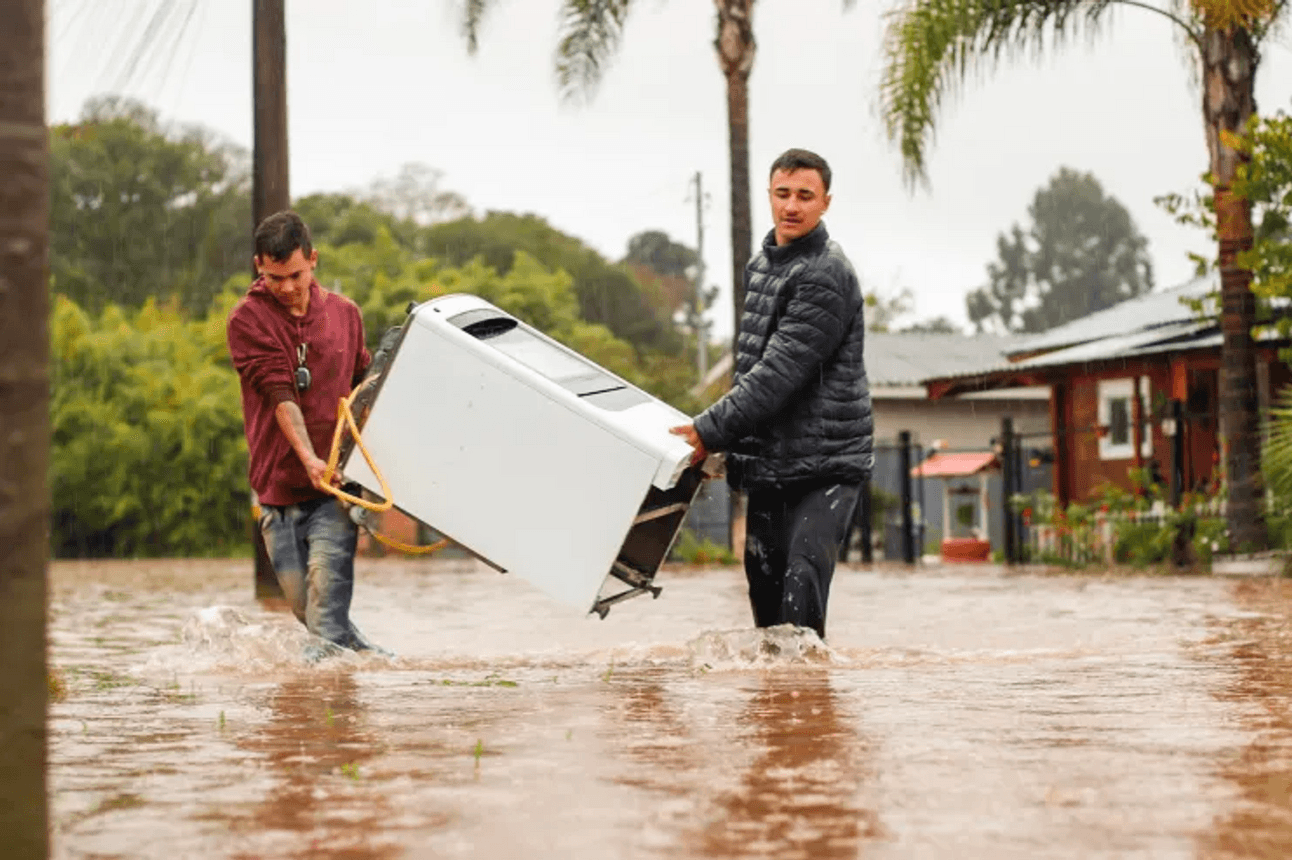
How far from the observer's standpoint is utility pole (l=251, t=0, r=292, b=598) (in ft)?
54.3

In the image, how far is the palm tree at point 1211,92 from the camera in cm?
1927

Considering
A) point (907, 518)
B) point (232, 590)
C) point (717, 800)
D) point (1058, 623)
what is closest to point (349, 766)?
point (717, 800)

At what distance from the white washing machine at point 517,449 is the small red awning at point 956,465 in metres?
35.3

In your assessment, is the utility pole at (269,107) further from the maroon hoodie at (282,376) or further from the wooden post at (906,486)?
the wooden post at (906,486)

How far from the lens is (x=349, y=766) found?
497 cm

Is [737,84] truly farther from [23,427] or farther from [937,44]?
[23,427]

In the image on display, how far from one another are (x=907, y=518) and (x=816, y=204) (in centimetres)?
2056

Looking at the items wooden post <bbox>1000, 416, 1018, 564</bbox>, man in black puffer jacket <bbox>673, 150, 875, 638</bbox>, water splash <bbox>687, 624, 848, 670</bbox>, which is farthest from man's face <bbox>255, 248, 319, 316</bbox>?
wooden post <bbox>1000, 416, 1018, 564</bbox>

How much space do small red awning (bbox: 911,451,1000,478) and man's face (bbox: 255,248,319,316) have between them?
3494 cm

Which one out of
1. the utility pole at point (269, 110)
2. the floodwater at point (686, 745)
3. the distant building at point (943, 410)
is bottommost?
the floodwater at point (686, 745)

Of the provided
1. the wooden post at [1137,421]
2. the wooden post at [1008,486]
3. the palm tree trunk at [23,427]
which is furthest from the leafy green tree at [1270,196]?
the palm tree trunk at [23,427]

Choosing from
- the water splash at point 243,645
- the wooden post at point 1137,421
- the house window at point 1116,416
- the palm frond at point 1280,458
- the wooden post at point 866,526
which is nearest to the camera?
the water splash at point 243,645

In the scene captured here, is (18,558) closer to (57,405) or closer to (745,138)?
(745,138)

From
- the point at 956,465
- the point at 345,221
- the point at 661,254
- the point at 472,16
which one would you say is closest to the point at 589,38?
the point at 472,16
